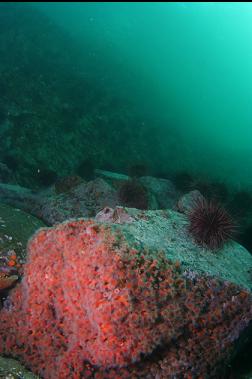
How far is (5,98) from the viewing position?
20.1 metres

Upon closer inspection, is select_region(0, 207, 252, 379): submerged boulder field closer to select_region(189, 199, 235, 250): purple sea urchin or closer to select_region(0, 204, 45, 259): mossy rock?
select_region(189, 199, 235, 250): purple sea urchin

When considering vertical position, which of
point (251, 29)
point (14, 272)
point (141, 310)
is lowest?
point (14, 272)

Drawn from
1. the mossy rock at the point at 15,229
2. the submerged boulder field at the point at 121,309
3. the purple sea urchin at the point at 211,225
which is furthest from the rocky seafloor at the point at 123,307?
the mossy rock at the point at 15,229

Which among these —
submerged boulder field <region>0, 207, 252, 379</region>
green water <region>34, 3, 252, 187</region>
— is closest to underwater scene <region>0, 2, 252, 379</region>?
submerged boulder field <region>0, 207, 252, 379</region>

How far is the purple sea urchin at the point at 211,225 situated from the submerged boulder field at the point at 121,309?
505mm

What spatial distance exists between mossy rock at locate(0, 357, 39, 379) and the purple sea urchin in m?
3.39

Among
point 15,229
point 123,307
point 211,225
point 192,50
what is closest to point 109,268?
point 123,307

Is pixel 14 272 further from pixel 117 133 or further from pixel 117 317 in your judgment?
pixel 117 133

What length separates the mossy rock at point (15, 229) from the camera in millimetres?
6027

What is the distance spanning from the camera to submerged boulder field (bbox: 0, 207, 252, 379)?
3.23 meters

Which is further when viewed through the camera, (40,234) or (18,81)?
(18,81)

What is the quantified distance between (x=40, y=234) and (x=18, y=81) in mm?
22581

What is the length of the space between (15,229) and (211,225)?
4.66 m

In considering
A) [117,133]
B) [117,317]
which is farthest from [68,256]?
[117,133]
